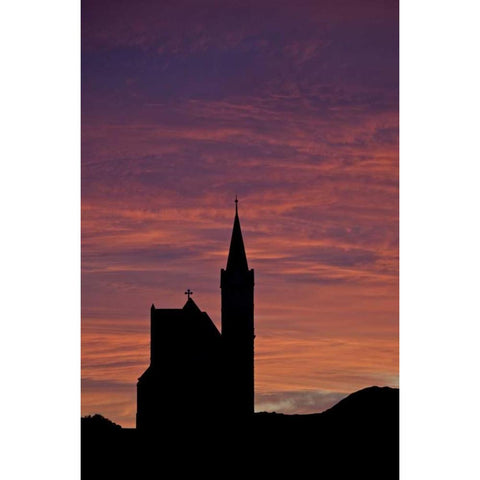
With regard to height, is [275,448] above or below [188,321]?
below

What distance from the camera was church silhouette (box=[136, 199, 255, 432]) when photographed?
40.8 ft

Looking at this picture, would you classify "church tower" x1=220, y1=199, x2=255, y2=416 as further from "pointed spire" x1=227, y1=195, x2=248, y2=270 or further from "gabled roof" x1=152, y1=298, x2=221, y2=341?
"gabled roof" x1=152, y1=298, x2=221, y2=341

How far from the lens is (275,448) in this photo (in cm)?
1213

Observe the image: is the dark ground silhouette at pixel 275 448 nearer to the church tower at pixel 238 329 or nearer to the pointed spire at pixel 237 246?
the church tower at pixel 238 329

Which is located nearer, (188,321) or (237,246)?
(237,246)

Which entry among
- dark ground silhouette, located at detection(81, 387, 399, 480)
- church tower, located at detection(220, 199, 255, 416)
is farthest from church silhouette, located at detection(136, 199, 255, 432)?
dark ground silhouette, located at detection(81, 387, 399, 480)

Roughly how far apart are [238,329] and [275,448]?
183 inches

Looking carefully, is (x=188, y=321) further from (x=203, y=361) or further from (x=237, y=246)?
(x=237, y=246)

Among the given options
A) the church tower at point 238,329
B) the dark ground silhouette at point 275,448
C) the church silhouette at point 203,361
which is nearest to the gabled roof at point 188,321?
the church silhouette at point 203,361

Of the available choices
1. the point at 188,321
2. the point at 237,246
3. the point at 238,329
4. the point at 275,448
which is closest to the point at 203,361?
the point at 238,329

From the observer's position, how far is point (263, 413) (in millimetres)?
11898

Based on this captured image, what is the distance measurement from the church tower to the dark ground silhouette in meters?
0.51
